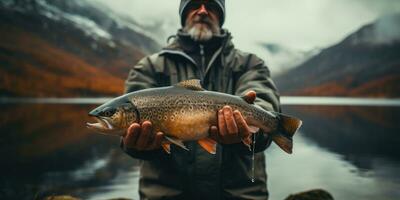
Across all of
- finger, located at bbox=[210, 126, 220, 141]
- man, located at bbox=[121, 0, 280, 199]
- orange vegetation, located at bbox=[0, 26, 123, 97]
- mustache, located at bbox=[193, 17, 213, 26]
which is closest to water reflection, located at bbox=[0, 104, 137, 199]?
man, located at bbox=[121, 0, 280, 199]

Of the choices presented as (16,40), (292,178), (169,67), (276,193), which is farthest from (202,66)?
(16,40)

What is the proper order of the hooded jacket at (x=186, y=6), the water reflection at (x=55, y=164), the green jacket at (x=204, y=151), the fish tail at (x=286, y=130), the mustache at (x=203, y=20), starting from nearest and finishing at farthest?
the fish tail at (x=286, y=130)
the green jacket at (x=204, y=151)
the mustache at (x=203, y=20)
the hooded jacket at (x=186, y=6)
the water reflection at (x=55, y=164)

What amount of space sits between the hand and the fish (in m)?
0.05

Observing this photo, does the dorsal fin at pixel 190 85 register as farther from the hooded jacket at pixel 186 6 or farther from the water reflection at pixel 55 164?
the water reflection at pixel 55 164

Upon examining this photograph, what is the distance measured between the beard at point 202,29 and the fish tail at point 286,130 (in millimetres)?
1541

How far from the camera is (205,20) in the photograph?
5273 mm

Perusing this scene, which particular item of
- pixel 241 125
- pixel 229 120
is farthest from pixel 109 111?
pixel 241 125

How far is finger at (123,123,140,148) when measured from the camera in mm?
3641

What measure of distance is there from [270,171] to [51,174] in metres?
9.11

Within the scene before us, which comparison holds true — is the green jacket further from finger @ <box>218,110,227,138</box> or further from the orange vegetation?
the orange vegetation

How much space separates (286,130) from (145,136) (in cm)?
147

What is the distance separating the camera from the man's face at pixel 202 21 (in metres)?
5.08

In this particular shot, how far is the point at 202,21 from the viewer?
17.3 ft

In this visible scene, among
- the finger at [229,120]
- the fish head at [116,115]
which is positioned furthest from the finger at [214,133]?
the fish head at [116,115]
